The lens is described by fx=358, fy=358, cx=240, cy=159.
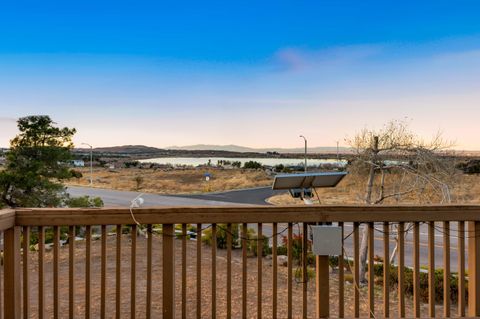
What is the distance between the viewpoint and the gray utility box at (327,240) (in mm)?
2182

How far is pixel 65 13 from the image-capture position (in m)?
9.57

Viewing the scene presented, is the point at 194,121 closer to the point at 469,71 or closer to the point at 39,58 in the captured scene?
the point at 39,58

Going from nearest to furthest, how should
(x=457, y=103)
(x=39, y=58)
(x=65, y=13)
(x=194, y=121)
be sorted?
(x=65, y=13), (x=457, y=103), (x=39, y=58), (x=194, y=121)

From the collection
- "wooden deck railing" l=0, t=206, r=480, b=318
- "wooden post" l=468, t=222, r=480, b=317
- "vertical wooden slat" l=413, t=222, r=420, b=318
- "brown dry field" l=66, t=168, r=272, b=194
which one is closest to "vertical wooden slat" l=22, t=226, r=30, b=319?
"wooden deck railing" l=0, t=206, r=480, b=318

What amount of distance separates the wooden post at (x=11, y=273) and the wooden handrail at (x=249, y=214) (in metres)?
0.09

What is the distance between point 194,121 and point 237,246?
15.3 meters

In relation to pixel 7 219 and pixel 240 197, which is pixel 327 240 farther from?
pixel 240 197

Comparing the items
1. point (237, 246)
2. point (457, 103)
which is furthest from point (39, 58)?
point (457, 103)

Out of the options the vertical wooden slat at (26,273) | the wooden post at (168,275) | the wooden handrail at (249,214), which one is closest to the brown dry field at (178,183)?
the vertical wooden slat at (26,273)

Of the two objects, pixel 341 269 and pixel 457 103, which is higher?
pixel 457 103

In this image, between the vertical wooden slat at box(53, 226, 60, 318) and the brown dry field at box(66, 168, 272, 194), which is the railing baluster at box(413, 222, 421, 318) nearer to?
the vertical wooden slat at box(53, 226, 60, 318)

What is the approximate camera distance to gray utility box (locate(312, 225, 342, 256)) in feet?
7.16

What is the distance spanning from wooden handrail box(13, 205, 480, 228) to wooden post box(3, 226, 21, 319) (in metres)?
0.09

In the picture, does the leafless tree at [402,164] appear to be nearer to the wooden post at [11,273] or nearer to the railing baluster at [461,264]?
the railing baluster at [461,264]
